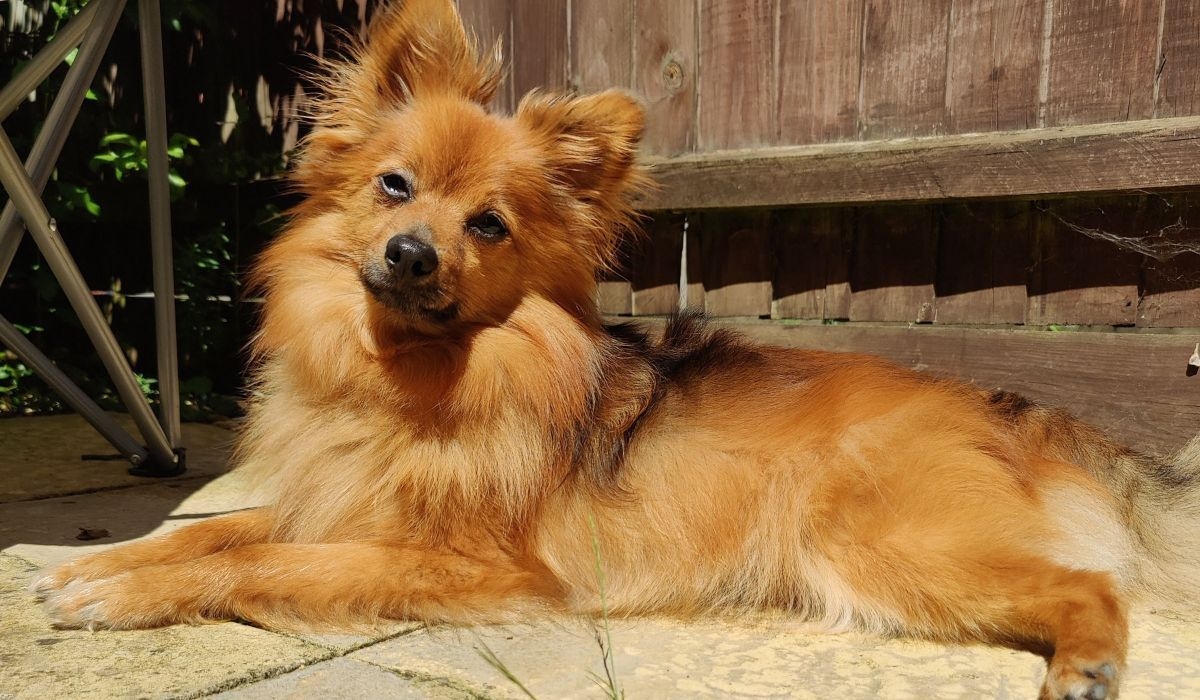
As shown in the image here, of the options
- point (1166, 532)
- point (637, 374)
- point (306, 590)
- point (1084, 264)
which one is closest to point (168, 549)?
point (306, 590)

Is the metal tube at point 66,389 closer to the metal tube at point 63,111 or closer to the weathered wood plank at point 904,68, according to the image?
the metal tube at point 63,111

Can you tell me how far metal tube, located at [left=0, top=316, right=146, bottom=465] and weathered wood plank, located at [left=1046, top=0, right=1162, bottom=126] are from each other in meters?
3.74

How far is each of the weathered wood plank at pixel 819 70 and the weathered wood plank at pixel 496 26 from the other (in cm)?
149

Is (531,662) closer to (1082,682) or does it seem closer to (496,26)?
(1082,682)

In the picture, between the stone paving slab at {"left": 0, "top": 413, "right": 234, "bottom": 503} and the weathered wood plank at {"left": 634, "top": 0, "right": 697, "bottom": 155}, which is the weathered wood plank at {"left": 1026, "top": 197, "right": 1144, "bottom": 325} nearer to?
the weathered wood plank at {"left": 634, "top": 0, "right": 697, "bottom": 155}

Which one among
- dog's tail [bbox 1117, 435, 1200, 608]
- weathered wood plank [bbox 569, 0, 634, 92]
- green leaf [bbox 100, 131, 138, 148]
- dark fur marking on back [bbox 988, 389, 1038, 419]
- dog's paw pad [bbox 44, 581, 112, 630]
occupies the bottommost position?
dog's paw pad [bbox 44, 581, 112, 630]

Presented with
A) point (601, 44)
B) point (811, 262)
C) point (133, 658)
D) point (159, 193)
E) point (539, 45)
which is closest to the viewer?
point (133, 658)

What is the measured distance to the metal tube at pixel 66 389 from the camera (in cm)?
334

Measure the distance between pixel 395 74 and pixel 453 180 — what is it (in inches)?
21.9

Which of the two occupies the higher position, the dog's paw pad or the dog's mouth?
the dog's mouth

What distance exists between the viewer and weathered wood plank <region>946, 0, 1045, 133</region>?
3291 millimetres

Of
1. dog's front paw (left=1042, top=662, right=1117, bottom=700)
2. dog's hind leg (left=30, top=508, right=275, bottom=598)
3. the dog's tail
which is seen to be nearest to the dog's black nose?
dog's hind leg (left=30, top=508, right=275, bottom=598)

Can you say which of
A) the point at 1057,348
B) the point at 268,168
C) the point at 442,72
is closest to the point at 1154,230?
the point at 1057,348

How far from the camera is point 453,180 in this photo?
2.78 meters
